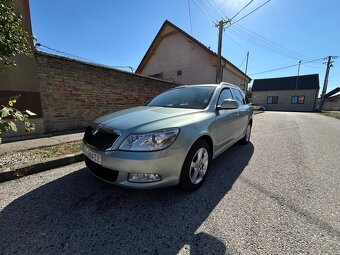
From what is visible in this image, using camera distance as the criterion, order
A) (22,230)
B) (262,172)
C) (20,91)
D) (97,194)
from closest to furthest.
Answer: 1. (22,230)
2. (97,194)
3. (262,172)
4. (20,91)

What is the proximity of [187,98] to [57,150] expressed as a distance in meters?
3.05

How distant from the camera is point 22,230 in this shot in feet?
6.05

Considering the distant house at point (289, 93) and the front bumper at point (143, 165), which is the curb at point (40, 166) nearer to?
the front bumper at point (143, 165)

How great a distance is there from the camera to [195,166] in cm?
263

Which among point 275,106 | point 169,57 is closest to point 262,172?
point 169,57

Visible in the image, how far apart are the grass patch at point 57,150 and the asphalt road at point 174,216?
23.9 inches

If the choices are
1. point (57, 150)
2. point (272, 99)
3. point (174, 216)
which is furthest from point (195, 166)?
point (272, 99)

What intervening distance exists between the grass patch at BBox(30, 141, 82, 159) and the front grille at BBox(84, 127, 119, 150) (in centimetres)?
165

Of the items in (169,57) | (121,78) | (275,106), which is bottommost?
(275,106)

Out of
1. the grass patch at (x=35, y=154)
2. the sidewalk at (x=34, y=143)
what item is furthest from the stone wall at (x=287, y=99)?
the grass patch at (x=35, y=154)

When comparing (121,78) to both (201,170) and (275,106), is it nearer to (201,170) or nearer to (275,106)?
(201,170)

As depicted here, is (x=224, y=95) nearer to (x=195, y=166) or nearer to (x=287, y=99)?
(x=195, y=166)

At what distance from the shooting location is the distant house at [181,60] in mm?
14719

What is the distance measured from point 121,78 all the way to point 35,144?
4217 mm
